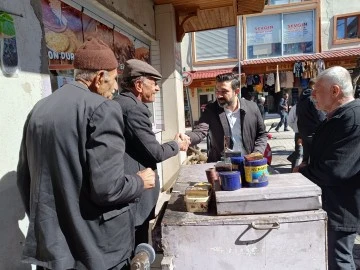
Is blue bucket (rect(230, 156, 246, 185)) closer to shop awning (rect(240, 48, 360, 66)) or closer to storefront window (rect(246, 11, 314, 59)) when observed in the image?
shop awning (rect(240, 48, 360, 66))

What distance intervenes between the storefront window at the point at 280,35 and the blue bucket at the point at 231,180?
19976mm

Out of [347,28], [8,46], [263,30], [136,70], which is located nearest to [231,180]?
[136,70]

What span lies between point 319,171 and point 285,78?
60.7 feet

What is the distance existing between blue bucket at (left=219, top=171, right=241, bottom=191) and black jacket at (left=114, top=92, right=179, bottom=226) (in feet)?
1.88

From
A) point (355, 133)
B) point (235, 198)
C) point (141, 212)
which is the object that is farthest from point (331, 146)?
point (141, 212)

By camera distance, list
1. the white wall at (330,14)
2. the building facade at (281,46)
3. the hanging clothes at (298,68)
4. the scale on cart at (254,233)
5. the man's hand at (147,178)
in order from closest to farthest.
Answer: the scale on cart at (254,233) < the man's hand at (147,178) < the hanging clothes at (298,68) < the building facade at (281,46) < the white wall at (330,14)

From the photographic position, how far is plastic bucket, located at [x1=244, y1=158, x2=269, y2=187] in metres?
1.84

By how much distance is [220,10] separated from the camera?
6.80 meters

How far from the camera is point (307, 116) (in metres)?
5.34

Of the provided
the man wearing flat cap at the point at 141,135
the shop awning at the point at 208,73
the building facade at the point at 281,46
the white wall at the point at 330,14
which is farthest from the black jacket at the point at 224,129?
the white wall at the point at 330,14

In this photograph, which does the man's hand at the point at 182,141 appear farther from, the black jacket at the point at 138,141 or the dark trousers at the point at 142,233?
the dark trousers at the point at 142,233

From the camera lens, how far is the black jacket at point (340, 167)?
225 cm

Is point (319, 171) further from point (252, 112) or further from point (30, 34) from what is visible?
point (30, 34)

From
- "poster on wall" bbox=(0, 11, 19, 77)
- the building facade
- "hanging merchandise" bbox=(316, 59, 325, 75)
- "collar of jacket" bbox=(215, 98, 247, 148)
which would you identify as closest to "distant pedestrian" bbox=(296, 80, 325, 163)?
"collar of jacket" bbox=(215, 98, 247, 148)
